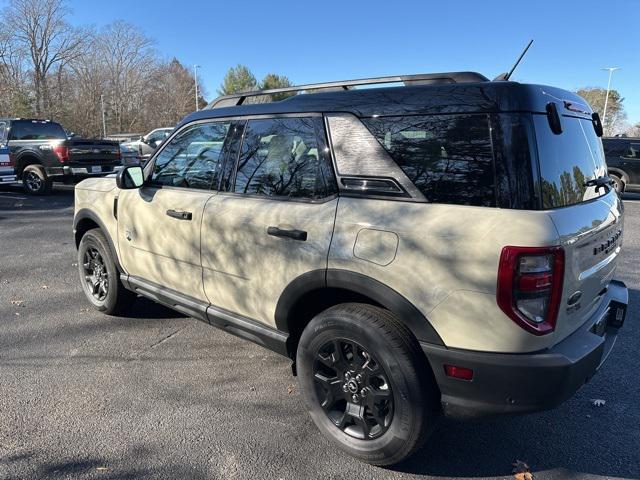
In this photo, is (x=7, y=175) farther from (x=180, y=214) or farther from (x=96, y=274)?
(x=180, y=214)

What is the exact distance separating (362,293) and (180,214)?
1575mm

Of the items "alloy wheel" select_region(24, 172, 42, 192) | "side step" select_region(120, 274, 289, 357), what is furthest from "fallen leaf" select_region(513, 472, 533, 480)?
"alloy wheel" select_region(24, 172, 42, 192)

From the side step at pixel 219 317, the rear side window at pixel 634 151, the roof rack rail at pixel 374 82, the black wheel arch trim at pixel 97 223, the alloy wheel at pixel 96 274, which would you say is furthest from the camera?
the rear side window at pixel 634 151

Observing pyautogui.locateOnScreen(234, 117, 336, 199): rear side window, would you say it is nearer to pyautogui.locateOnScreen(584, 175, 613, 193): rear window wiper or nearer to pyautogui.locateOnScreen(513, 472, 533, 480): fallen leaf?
pyautogui.locateOnScreen(584, 175, 613, 193): rear window wiper

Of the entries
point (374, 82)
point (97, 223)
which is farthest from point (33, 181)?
point (374, 82)

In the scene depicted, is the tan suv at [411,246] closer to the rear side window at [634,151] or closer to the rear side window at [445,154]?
the rear side window at [445,154]

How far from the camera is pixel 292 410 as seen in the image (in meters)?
2.98

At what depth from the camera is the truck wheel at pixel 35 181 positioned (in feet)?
40.7

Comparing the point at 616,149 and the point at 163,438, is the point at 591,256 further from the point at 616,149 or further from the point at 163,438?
the point at 616,149

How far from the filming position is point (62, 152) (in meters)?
12.1

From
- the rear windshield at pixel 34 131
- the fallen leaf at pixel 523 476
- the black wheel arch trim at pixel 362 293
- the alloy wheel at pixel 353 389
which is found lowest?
the fallen leaf at pixel 523 476

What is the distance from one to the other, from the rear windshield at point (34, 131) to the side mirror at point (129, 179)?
1106cm

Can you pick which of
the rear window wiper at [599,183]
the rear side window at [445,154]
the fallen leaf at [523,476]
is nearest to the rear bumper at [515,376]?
the fallen leaf at [523,476]

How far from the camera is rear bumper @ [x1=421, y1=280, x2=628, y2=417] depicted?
77.9 inches
